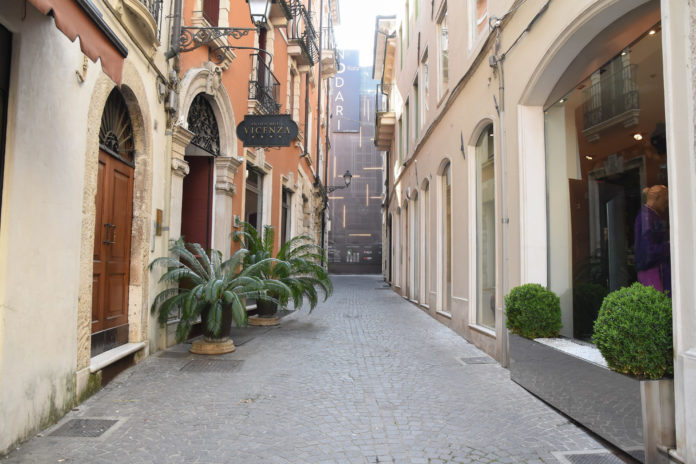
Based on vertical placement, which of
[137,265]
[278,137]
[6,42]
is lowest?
[137,265]

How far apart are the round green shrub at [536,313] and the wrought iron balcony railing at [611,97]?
1.96m

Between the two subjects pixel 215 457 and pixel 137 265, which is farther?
pixel 137 265

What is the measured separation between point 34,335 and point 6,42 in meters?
2.09

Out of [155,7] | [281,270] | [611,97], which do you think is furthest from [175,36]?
[611,97]

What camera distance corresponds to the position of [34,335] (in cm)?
356

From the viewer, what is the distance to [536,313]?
4.83 meters

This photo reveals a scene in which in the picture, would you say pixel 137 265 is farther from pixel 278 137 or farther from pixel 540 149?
pixel 540 149

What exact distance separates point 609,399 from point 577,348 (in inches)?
37.3

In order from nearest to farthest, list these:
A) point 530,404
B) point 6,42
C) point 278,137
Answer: point 6,42 < point 530,404 < point 278,137

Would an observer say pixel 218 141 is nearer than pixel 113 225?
No

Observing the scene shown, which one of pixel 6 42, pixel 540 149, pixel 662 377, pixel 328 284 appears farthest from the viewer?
pixel 328 284

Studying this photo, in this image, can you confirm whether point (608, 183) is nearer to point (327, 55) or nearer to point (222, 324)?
point (222, 324)

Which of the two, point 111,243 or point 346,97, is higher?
point 346,97

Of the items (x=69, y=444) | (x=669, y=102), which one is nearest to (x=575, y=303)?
(x=669, y=102)
